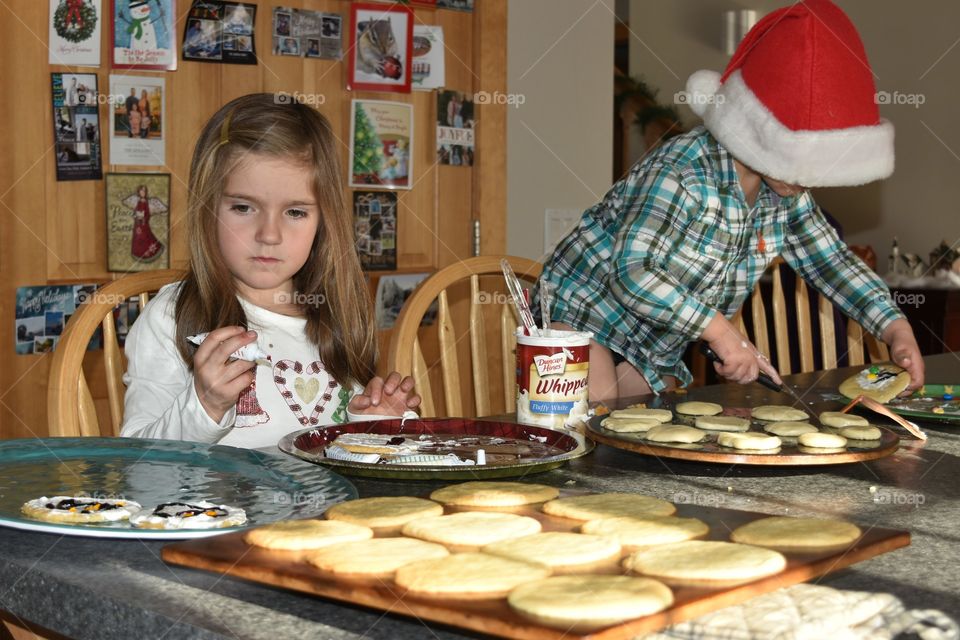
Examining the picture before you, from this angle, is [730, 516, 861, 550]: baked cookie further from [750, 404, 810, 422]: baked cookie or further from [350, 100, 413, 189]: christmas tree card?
[350, 100, 413, 189]: christmas tree card

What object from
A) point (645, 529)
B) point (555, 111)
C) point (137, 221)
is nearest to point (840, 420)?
point (645, 529)

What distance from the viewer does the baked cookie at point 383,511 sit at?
716mm

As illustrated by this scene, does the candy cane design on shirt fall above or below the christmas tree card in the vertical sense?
below

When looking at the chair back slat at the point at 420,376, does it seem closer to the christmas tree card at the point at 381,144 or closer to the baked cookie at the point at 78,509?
the baked cookie at the point at 78,509

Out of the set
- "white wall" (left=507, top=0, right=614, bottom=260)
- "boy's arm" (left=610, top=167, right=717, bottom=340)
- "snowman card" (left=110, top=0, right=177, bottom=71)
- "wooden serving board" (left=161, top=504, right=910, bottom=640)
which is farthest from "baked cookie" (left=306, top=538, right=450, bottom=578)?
"white wall" (left=507, top=0, right=614, bottom=260)

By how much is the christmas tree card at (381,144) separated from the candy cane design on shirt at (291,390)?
1.28 meters

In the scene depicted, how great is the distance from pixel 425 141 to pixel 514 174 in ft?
0.93

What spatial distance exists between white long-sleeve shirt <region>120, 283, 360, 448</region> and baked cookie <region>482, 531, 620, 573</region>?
64 centimetres

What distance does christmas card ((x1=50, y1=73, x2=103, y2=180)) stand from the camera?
7.60 feet

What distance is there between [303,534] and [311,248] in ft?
3.07

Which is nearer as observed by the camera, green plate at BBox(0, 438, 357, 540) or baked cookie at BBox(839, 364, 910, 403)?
green plate at BBox(0, 438, 357, 540)

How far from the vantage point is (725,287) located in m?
1.87

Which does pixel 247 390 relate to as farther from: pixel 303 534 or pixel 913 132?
pixel 913 132

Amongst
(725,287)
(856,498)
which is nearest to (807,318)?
(725,287)
